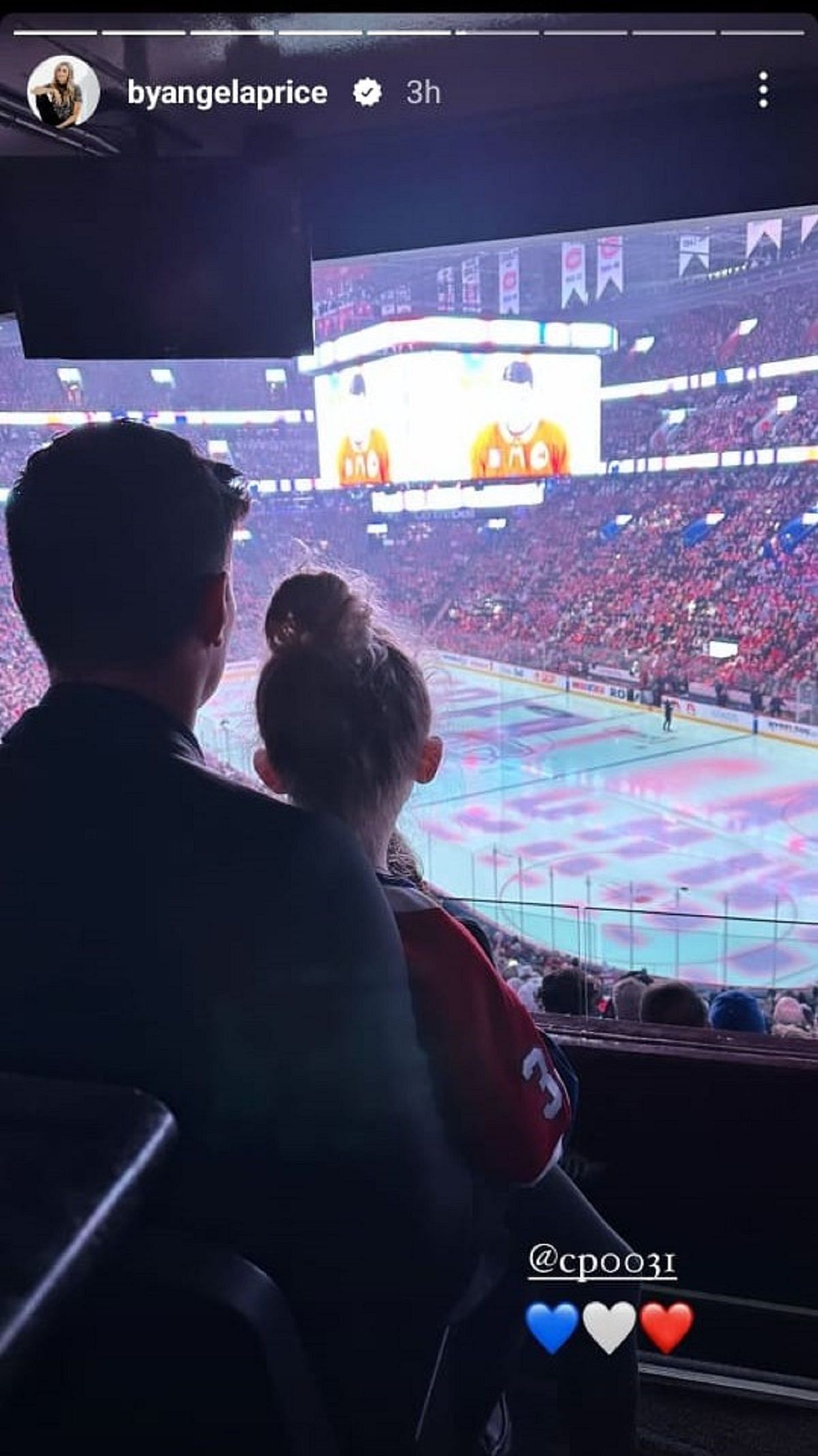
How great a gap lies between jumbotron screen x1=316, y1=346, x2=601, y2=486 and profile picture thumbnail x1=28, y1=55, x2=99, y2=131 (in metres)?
0.43

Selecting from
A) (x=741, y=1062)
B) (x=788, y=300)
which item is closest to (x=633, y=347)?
(x=741, y=1062)

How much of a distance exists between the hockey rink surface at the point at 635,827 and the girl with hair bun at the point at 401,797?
4.24 m

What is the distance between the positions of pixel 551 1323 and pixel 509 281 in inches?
52.2

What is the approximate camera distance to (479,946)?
0.88m

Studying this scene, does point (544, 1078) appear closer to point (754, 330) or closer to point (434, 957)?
point (434, 957)

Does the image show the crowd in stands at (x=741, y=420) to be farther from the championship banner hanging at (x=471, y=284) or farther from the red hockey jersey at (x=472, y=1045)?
the red hockey jersey at (x=472, y=1045)

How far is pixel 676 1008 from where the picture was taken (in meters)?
1.47

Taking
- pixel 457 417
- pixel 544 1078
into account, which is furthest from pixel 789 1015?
pixel 544 1078

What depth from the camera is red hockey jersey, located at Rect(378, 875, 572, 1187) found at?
81 cm

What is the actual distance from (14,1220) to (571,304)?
149 cm

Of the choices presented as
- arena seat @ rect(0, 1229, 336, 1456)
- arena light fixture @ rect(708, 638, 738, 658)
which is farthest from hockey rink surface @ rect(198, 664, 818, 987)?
arena seat @ rect(0, 1229, 336, 1456)

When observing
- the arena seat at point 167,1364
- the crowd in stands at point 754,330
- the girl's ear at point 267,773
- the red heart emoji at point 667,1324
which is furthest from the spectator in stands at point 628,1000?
the crowd in stands at point 754,330

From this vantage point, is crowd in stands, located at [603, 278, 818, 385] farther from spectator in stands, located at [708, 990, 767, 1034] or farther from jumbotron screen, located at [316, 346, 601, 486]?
spectator in stands, located at [708, 990, 767, 1034]

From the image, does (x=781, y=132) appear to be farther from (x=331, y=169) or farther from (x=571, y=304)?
(x=331, y=169)
